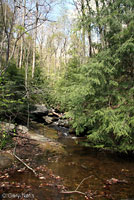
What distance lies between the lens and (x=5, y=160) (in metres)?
4.86

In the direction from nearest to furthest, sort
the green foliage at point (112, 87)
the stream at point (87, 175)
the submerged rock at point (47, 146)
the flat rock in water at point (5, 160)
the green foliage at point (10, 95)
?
the stream at point (87, 175)
the green foliage at point (10, 95)
the flat rock in water at point (5, 160)
the green foliage at point (112, 87)
the submerged rock at point (47, 146)

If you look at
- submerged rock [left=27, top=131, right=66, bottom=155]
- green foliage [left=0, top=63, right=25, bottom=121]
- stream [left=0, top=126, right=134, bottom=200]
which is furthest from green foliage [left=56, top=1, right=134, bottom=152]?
green foliage [left=0, top=63, right=25, bottom=121]

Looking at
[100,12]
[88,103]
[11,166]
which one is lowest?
[11,166]

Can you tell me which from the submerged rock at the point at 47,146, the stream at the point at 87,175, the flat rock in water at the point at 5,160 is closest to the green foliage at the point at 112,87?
the stream at the point at 87,175

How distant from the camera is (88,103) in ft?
25.1

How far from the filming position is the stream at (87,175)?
3.52 meters

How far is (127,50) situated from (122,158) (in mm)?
4802

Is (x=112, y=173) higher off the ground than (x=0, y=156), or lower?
lower

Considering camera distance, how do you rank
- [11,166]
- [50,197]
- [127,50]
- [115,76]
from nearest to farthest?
[50,197] < [11,166] < [127,50] < [115,76]

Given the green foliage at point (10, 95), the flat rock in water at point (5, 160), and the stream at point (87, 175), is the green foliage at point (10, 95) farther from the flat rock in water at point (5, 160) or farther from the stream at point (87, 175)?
the stream at point (87, 175)

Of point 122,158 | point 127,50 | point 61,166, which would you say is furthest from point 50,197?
point 127,50

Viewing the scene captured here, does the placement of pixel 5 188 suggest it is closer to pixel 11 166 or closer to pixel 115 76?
pixel 11 166

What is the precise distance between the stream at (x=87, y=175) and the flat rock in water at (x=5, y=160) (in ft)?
1.87

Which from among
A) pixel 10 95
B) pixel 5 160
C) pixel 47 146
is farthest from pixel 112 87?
pixel 5 160
